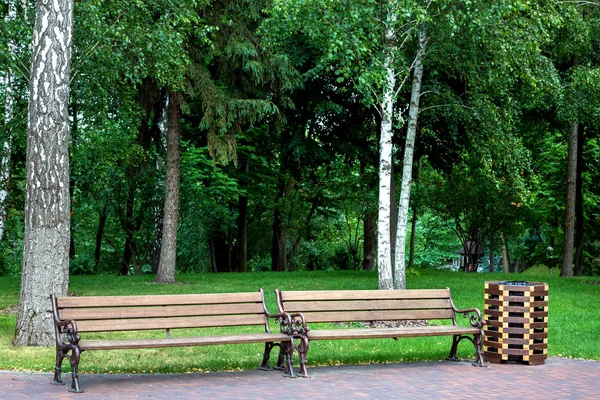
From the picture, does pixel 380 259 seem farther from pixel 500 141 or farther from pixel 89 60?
pixel 89 60

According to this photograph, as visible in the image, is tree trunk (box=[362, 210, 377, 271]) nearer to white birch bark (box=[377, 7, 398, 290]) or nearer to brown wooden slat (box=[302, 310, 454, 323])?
white birch bark (box=[377, 7, 398, 290])

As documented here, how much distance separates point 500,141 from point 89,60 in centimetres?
863

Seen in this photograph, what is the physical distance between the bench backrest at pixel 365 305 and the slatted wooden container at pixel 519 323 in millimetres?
627

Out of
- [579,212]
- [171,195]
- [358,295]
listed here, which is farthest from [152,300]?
[579,212]

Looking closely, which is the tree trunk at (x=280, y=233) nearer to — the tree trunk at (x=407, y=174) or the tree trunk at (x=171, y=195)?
the tree trunk at (x=171, y=195)

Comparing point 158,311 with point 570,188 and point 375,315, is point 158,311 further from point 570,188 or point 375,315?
point 570,188

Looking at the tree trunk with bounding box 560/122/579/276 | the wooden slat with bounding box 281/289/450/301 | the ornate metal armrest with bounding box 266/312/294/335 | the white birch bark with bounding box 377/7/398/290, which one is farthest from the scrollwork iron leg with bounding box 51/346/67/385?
the tree trunk with bounding box 560/122/579/276

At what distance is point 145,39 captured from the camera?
53.8 ft

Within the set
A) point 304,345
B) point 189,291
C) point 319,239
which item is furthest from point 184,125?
point 304,345

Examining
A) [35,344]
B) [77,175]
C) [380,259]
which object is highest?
[77,175]

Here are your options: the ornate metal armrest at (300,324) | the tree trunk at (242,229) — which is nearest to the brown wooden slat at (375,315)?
the ornate metal armrest at (300,324)

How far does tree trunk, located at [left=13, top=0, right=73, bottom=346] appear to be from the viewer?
10.8m

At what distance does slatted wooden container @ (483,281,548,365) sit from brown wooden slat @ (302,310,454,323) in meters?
0.64

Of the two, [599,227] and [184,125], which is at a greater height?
[184,125]
